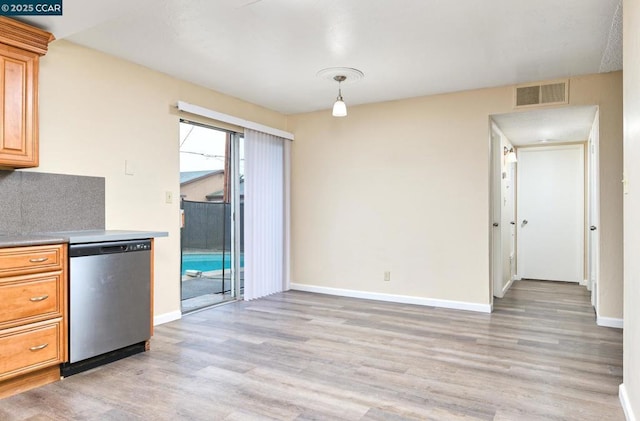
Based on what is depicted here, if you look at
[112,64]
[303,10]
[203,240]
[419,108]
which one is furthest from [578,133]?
[112,64]

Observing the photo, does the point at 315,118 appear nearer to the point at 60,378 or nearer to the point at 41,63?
the point at 41,63

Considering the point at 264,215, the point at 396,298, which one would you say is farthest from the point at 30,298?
the point at 396,298

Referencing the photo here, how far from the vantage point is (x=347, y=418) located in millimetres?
2164

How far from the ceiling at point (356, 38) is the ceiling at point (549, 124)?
460 millimetres

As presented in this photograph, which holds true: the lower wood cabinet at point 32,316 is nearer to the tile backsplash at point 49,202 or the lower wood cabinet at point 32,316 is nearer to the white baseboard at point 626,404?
the tile backsplash at point 49,202

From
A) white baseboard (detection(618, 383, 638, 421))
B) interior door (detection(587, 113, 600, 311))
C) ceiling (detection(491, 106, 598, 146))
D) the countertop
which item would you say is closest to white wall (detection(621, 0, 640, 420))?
white baseboard (detection(618, 383, 638, 421))

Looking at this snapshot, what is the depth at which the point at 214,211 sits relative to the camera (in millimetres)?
5199

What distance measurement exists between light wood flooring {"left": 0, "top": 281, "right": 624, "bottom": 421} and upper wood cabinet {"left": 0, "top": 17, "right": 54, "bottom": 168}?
152 centimetres

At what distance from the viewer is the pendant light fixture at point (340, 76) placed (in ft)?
12.6

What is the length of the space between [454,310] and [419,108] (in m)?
2.34

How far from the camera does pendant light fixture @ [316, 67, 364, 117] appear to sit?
152 inches

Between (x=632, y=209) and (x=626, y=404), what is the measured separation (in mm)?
1050

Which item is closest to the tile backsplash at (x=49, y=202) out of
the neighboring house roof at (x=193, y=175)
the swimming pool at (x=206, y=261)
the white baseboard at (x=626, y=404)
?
the neighboring house roof at (x=193, y=175)

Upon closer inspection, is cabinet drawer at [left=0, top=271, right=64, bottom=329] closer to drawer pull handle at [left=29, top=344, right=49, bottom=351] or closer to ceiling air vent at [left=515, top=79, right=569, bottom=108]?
drawer pull handle at [left=29, top=344, right=49, bottom=351]
